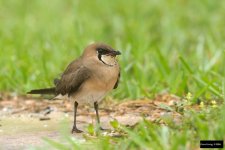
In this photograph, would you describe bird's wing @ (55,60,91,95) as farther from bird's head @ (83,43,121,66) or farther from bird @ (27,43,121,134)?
bird's head @ (83,43,121,66)

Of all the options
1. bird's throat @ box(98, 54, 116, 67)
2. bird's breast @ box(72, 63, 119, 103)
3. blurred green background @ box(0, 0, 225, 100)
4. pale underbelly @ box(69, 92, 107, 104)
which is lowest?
pale underbelly @ box(69, 92, 107, 104)

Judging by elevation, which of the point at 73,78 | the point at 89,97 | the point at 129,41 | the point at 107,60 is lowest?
the point at 89,97

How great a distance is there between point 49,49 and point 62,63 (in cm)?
44

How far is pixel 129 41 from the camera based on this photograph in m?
8.81

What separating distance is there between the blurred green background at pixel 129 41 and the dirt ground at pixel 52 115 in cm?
30

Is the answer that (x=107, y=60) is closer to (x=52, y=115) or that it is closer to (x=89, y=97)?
(x=89, y=97)

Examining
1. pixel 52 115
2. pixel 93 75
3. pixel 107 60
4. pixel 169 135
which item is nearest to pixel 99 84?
pixel 93 75

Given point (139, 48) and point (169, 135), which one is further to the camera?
point (139, 48)

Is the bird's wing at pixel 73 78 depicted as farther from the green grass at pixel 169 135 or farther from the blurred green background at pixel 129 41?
the blurred green background at pixel 129 41

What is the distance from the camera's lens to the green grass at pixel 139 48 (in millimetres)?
4812

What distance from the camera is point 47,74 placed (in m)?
7.53

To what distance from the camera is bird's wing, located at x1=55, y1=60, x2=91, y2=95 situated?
18.7ft

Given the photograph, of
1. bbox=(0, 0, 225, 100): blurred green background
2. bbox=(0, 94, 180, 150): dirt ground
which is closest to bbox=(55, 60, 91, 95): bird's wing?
bbox=(0, 94, 180, 150): dirt ground

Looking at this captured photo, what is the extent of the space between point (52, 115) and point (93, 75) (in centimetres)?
92
